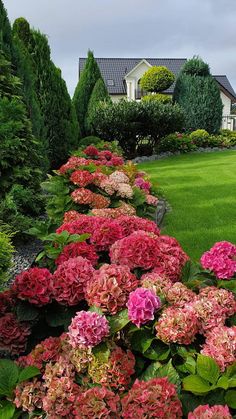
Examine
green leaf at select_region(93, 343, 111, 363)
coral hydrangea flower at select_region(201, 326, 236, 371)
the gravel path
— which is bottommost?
the gravel path

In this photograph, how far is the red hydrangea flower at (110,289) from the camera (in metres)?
1.89

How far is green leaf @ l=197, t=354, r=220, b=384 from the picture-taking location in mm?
1568

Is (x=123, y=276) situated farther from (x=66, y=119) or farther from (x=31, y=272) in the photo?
(x=66, y=119)

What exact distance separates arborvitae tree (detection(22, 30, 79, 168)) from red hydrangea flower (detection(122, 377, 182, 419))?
840cm

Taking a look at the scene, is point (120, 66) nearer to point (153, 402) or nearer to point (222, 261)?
point (222, 261)

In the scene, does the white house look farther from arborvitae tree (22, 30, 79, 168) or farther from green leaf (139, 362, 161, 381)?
green leaf (139, 362, 161, 381)

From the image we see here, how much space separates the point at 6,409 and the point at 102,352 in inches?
16.9

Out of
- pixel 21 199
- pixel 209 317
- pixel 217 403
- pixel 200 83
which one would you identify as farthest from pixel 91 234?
pixel 200 83

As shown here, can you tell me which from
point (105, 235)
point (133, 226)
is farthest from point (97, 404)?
point (133, 226)

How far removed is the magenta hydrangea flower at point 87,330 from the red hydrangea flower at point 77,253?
26.0 inches

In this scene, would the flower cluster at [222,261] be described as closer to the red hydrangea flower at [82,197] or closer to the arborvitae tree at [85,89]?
the red hydrangea flower at [82,197]

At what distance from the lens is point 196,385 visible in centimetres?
155

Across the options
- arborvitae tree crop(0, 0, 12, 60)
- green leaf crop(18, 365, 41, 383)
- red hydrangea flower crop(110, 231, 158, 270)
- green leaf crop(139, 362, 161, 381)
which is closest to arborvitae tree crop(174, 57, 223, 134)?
arborvitae tree crop(0, 0, 12, 60)

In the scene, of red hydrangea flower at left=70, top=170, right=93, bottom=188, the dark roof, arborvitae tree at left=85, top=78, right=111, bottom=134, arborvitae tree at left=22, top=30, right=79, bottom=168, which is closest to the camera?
red hydrangea flower at left=70, top=170, right=93, bottom=188
